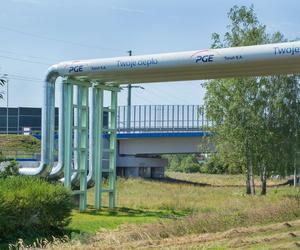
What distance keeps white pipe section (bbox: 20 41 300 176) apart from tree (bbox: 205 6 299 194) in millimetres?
11249

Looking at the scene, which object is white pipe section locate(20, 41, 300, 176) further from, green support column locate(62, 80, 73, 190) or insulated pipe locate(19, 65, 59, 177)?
green support column locate(62, 80, 73, 190)

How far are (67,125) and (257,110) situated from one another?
46.4 ft

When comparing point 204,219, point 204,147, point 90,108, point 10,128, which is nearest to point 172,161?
point 10,128

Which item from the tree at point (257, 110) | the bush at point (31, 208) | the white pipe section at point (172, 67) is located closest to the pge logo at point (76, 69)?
the white pipe section at point (172, 67)

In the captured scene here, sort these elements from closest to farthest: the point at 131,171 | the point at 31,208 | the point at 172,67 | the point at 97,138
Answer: the point at 31,208 → the point at 172,67 → the point at 97,138 → the point at 131,171

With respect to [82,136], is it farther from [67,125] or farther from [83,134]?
[67,125]

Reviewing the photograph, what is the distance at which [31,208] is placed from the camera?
14.2m

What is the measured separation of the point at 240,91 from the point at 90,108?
40.3 ft

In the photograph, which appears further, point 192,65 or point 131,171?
point 131,171

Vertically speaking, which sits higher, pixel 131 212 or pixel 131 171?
→ pixel 131 212

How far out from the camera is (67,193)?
15.4 metres

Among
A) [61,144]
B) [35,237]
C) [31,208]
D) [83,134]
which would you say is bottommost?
[35,237]

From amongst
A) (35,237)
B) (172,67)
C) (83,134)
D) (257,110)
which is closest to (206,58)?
(172,67)

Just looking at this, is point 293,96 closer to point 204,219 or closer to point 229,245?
point 204,219
